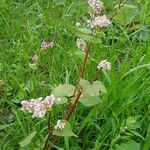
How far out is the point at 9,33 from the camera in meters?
Result: 2.71

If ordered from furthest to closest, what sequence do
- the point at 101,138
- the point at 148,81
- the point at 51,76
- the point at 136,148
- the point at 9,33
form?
the point at 9,33 < the point at 51,76 < the point at 148,81 < the point at 101,138 < the point at 136,148

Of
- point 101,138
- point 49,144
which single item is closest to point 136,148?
point 101,138

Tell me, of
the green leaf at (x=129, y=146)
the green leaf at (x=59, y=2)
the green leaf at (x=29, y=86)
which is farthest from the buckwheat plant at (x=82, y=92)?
the green leaf at (x=59, y=2)

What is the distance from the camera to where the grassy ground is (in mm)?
1911

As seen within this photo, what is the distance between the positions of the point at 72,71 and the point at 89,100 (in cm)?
67

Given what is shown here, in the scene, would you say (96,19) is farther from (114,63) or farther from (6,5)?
(6,5)

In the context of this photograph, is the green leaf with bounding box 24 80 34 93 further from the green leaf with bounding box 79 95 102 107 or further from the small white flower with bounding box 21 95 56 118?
the small white flower with bounding box 21 95 56 118

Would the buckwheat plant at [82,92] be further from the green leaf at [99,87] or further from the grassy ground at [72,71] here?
the grassy ground at [72,71]

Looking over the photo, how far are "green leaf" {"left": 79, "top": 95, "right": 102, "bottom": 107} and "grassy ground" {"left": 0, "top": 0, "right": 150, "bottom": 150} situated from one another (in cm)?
14

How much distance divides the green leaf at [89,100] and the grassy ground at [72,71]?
144 mm

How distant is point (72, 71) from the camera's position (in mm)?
2295

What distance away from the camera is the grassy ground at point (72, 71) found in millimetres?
1911

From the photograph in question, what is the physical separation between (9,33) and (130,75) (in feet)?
3.00

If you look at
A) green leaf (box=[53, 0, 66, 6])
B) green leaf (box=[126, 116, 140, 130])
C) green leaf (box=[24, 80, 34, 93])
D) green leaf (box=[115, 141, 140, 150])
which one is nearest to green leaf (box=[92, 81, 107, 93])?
green leaf (box=[126, 116, 140, 130])
